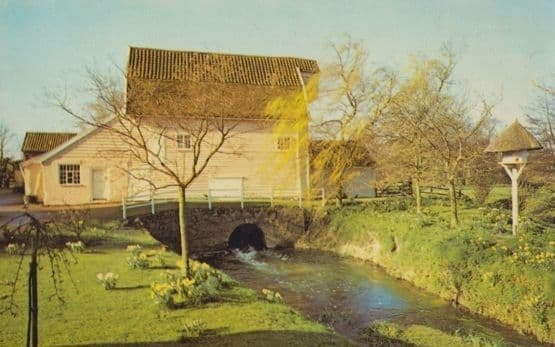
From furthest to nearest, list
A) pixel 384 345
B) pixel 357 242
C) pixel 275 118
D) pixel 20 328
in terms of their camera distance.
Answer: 1. pixel 275 118
2. pixel 357 242
3. pixel 384 345
4. pixel 20 328

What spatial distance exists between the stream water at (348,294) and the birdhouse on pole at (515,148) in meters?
4.30

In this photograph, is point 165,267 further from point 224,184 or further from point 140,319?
point 224,184

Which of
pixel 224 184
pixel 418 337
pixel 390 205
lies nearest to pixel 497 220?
pixel 390 205

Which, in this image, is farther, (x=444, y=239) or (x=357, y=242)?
(x=357, y=242)

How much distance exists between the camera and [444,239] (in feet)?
55.5

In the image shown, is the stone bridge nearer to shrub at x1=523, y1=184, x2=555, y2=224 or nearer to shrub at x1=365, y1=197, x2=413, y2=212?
shrub at x1=365, y1=197, x2=413, y2=212

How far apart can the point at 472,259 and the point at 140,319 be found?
10297 millimetres

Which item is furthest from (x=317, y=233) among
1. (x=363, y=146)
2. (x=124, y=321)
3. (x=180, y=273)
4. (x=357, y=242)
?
(x=124, y=321)

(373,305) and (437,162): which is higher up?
(437,162)

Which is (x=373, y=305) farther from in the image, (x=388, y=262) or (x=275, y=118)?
(x=275, y=118)

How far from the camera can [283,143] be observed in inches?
1184

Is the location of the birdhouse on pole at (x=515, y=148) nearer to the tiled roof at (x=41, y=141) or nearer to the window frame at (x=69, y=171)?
the window frame at (x=69, y=171)

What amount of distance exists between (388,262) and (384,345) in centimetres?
1005

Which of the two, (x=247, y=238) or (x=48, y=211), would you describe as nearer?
(x=48, y=211)
